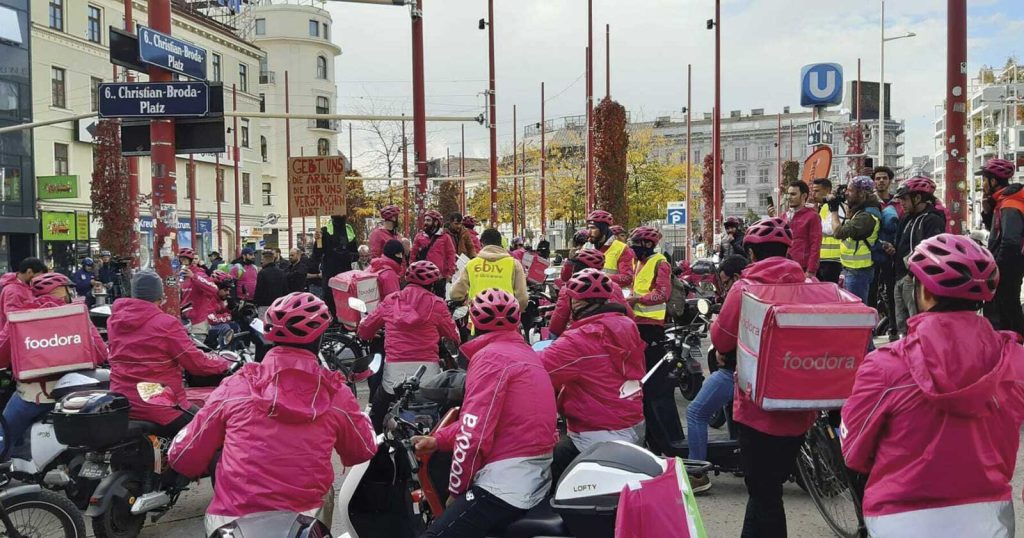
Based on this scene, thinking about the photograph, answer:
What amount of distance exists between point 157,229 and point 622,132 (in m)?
25.8

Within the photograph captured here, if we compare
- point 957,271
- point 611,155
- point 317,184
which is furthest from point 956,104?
point 611,155

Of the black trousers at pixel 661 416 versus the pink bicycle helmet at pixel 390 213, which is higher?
the pink bicycle helmet at pixel 390 213

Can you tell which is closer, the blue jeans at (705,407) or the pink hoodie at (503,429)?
the pink hoodie at (503,429)

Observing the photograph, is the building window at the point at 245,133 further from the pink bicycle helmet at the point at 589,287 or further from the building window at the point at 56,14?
the pink bicycle helmet at the point at 589,287

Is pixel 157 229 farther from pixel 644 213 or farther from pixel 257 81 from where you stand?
pixel 257 81

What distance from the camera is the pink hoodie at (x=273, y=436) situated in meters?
3.66

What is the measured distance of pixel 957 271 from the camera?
9.95 feet

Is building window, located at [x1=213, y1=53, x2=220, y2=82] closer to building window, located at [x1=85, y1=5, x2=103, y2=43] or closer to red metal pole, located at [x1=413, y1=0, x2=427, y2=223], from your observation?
building window, located at [x1=85, y1=5, x2=103, y2=43]

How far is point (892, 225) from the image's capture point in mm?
10641

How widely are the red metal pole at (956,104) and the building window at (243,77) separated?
50.9 meters

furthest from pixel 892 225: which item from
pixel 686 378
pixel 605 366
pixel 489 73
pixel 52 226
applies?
pixel 52 226

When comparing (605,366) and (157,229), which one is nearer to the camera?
(605,366)

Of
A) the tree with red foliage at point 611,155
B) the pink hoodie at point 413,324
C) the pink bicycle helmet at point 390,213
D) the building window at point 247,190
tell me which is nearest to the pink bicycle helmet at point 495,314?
the pink hoodie at point 413,324

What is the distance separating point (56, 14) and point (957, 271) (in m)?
43.8
